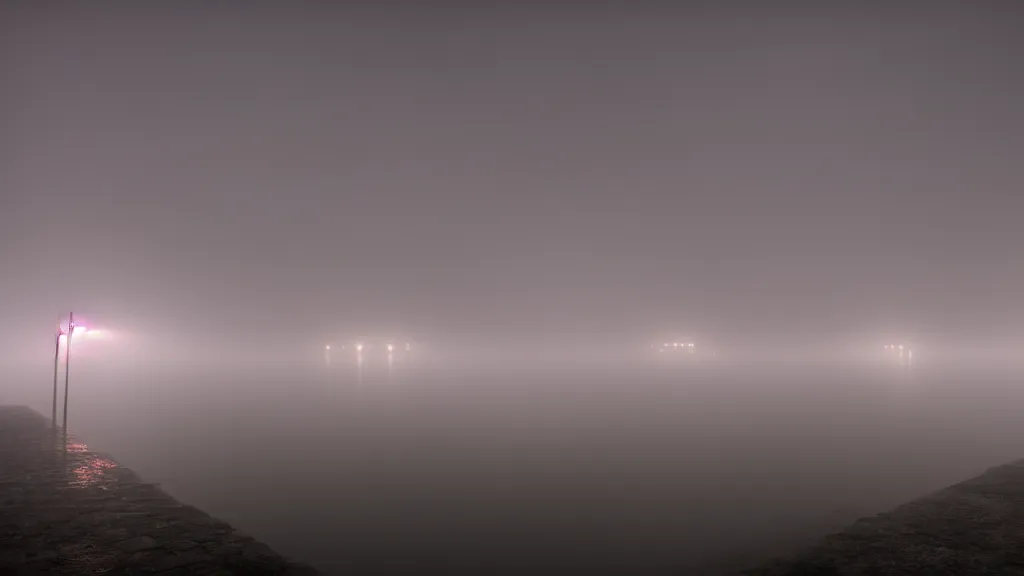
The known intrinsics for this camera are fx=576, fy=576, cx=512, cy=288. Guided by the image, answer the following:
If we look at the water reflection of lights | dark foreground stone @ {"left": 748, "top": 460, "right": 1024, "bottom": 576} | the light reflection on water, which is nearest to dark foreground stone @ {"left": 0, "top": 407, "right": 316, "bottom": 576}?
the water reflection of lights

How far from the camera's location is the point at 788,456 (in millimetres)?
38312

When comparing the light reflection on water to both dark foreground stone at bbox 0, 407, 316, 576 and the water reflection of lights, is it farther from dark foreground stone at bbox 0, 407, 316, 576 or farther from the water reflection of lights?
dark foreground stone at bbox 0, 407, 316, 576

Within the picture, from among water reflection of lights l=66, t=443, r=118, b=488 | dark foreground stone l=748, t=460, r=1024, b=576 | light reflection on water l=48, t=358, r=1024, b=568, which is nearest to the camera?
dark foreground stone l=748, t=460, r=1024, b=576

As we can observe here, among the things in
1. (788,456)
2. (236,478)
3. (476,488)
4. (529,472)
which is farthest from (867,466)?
(236,478)

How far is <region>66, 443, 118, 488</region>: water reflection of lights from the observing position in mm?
25019

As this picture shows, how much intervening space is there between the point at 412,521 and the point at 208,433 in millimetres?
33827

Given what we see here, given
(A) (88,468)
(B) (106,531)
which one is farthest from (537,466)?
(A) (88,468)

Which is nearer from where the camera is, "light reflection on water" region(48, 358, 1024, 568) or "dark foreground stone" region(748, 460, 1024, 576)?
"dark foreground stone" region(748, 460, 1024, 576)

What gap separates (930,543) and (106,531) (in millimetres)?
25534

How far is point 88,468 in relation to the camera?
2828 centimetres

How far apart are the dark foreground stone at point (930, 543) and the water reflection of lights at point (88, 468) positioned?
26.8 metres

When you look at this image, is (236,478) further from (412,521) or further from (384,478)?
(412,521)

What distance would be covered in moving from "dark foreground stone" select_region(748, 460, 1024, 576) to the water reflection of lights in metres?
26.8

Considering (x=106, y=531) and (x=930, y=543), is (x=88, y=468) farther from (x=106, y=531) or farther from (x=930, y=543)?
(x=930, y=543)
